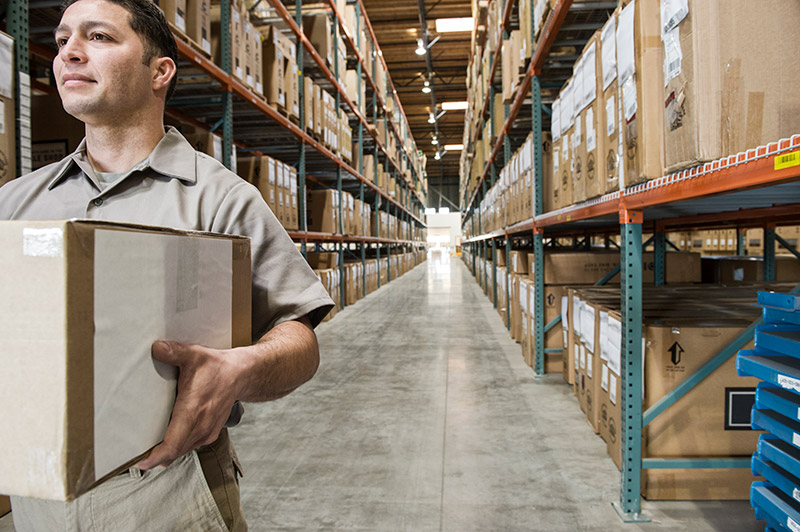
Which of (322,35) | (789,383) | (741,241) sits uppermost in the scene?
(322,35)

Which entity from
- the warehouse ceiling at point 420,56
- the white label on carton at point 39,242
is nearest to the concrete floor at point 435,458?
the white label on carton at point 39,242

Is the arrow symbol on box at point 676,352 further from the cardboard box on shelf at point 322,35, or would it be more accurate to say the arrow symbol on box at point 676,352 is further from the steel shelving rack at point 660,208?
the cardboard box on shelf at point 322,35

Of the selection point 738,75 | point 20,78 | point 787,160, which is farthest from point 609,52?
point 20,78

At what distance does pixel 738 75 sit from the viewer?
1.23 metres

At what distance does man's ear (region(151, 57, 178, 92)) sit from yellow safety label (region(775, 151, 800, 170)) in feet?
4.27

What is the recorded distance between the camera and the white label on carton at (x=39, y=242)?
50cm

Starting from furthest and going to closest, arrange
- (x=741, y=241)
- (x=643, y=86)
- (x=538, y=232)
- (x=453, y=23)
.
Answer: (x=453, y=23)
(x=741, y=241)
(x=538, y=232)
(x=643, y=86)

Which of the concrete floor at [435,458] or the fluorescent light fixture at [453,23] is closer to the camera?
the concrete floor at [435,458]

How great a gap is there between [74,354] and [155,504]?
0.45 meters

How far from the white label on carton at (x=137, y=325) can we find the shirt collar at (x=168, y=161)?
0.27m

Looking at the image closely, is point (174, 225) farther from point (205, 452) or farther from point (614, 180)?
point (614, 180)

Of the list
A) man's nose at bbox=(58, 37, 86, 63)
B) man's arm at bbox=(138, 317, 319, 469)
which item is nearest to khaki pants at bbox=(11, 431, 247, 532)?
man's arm at bbox=(138, 317, 319, 469)

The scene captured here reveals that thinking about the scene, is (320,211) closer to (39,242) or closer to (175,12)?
(175,12)

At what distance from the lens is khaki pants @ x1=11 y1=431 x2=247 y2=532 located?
0.79m
